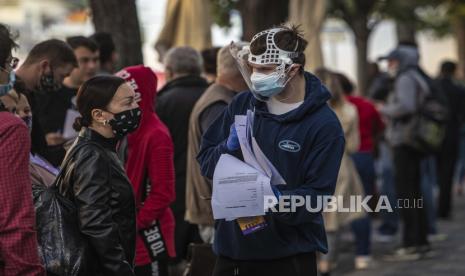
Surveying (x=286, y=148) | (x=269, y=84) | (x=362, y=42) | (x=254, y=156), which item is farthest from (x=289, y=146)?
(x=362, y=42)

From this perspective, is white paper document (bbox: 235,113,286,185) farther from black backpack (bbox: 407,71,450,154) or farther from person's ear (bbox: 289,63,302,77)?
black backpack (bbox: 407,71,450,154)

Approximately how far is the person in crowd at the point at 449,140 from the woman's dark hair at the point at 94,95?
32.8 ft

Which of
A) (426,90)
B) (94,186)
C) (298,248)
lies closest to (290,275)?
(298,248)

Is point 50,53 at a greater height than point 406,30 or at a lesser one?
greater

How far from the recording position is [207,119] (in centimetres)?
655

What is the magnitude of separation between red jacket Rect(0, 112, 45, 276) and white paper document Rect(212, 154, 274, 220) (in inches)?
39.8

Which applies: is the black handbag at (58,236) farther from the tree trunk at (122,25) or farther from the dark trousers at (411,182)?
the dark trousers at (411,182)

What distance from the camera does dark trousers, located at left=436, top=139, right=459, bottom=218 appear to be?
14477 mm

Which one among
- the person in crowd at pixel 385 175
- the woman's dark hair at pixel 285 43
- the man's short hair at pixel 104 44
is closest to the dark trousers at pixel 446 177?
the person in crowd at pixel 385 175

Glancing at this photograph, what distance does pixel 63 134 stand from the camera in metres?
7.13

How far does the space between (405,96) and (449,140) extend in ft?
13.0

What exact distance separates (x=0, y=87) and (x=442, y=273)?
6468mm

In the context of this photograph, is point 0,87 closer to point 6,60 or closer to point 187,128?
point 6,60

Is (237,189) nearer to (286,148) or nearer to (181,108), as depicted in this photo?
(286,148)
